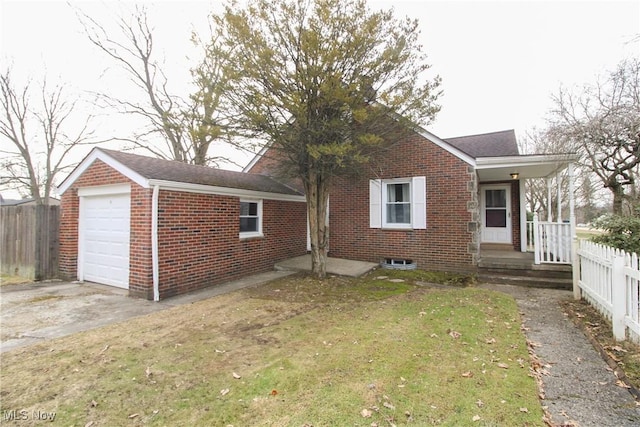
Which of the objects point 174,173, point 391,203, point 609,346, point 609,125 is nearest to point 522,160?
point 609,125

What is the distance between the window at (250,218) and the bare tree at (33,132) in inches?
622

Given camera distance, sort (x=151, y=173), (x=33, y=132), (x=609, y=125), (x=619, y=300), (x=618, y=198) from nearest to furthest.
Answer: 1. (x=619, y=300)
2. (x=151, y=173)
3. (x=609, y=125)
4. (x=618, y=198)
5. (x=33, y=132)

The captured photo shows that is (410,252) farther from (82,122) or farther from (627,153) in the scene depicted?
(82,122)

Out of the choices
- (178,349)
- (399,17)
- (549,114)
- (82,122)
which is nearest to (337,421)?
(178,349)

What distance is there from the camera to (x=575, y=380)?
309 cm

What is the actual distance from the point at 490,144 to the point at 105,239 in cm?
1234

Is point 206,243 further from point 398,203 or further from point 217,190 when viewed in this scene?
point 398,203

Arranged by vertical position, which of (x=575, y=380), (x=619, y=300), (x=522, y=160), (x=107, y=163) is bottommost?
(x=575, y=380)

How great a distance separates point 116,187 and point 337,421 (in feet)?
23.3

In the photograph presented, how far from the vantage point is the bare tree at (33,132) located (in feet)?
59.5

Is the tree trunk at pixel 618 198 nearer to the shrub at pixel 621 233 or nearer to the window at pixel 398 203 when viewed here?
Answer: the shrub at pixel 621 233

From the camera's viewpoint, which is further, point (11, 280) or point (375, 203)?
point (375, 203)

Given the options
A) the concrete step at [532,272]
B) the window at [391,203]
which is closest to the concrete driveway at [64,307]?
the window at [391,203]

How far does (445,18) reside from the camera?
9195 millimetres
